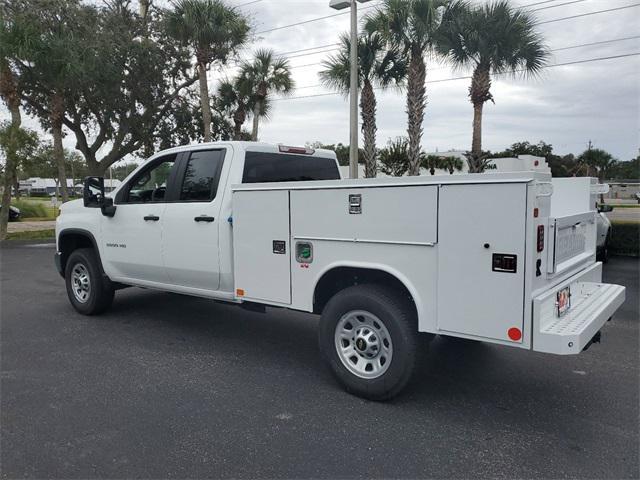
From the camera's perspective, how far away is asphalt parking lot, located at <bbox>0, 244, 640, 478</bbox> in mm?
3281

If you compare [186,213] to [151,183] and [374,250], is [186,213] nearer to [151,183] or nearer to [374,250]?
[151,183]

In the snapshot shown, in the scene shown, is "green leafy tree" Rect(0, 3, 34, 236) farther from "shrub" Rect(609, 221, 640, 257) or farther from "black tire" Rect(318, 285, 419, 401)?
"shrub" Rect(609, 221, 640, 257)

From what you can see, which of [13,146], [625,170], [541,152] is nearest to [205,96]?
[13,146]

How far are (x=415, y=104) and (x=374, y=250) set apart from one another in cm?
1608

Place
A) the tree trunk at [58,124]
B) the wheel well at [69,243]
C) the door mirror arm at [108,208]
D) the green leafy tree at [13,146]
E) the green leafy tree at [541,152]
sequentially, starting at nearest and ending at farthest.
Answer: the door mirror arm at [108,208] → the wheel well at [69,243] → the green leafy tree at [13,146] → the tree trunk at [58,124] → the green leafy tree at [541,152]

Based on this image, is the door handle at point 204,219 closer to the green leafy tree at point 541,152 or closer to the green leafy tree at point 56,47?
the green leafy tree at point 56,47

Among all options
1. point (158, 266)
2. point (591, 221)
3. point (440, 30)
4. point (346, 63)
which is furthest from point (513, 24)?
point (158, 266)

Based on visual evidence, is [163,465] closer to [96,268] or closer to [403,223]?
[403,223]

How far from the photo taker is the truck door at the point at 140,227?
5.88 metres

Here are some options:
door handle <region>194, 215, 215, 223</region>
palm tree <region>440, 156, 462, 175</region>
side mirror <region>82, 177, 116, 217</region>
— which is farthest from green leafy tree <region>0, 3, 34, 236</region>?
palm tree <region>440, 156, 462, 175</region>

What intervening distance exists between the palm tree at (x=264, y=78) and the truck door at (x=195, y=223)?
66.6 ft

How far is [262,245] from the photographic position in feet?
15.6

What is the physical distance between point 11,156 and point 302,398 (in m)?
16.4

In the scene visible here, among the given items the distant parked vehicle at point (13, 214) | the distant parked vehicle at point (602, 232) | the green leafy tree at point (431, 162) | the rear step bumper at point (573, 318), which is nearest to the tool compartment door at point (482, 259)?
the rear step bumper at point (573, 318)
